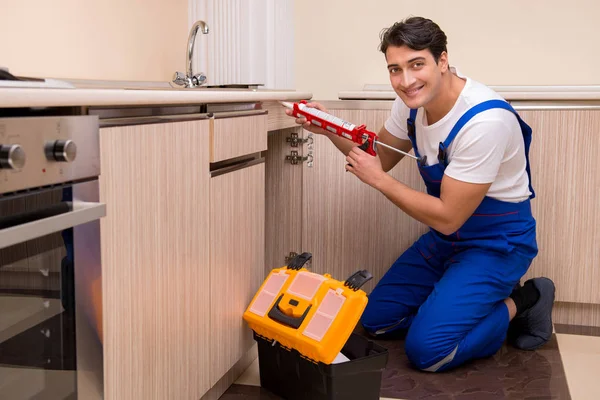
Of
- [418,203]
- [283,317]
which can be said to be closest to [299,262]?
[283,317]

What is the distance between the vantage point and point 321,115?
2.19m

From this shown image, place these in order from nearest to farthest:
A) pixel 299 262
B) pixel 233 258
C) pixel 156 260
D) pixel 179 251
Result: pixel 156 260
pixel 179 251
pixel 233 258
pixel 299 262

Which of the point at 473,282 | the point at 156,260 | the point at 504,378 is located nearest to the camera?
the point at 156,260

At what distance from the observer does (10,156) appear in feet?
3.29

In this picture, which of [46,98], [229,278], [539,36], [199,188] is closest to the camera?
[46,98]

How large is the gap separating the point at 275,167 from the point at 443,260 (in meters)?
0.71

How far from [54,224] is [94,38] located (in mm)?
1529

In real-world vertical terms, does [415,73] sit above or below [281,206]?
above

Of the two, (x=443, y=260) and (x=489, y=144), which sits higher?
(x=489, y=144)

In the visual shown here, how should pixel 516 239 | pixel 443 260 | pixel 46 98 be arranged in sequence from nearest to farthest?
pixel 46 98 < pixel 516 239 < pixel 443 260

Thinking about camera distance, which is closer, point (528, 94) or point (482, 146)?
point (482, 146)

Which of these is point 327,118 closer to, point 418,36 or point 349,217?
point 418,36

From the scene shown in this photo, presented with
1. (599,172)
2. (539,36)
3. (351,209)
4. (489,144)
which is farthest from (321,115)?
(539,36)

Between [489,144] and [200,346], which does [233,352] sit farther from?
[489,144]
